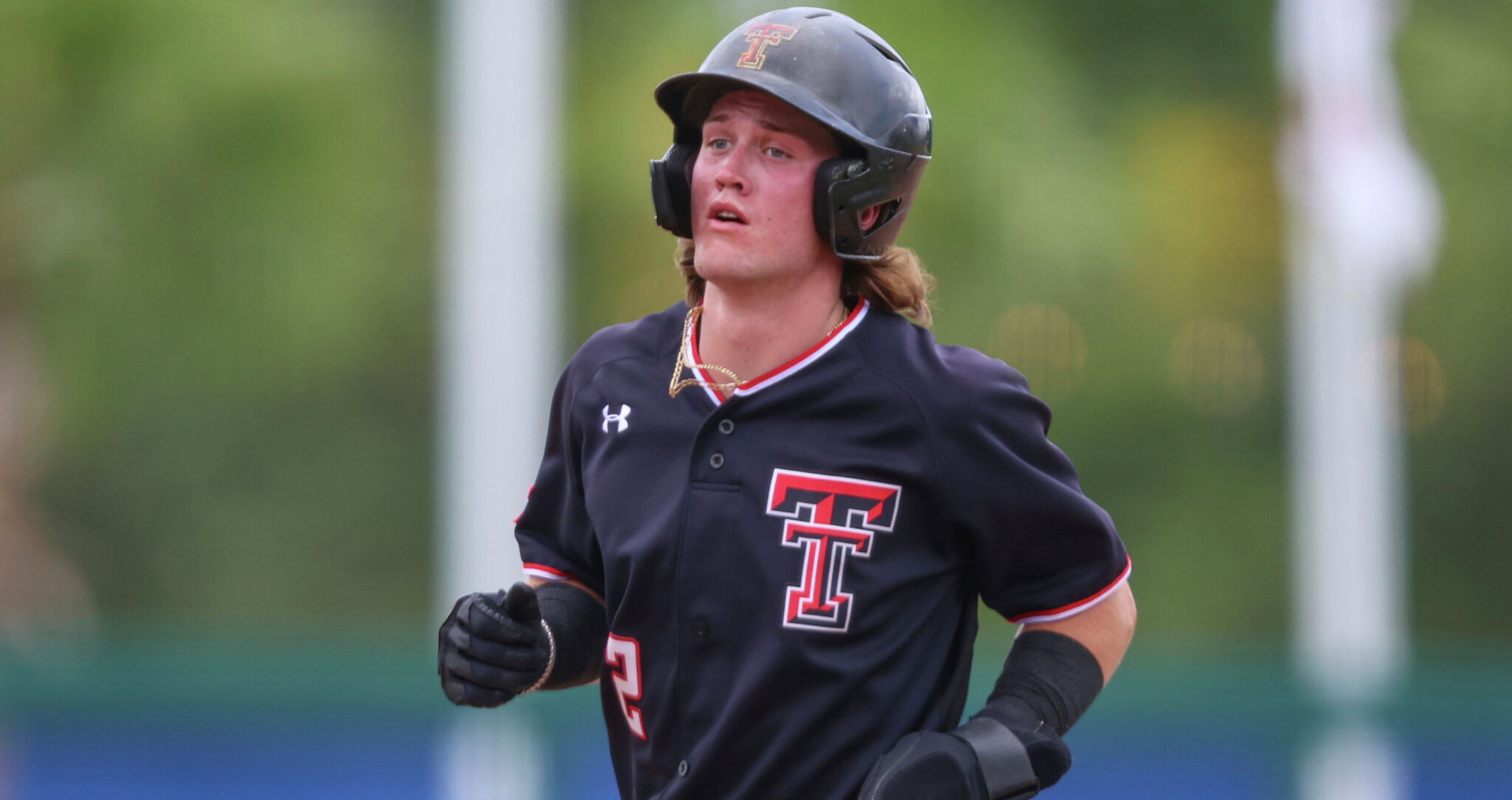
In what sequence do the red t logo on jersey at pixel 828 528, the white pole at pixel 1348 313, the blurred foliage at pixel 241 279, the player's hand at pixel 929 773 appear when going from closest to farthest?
the player's hand at pixel 929 773, the red t logo on jersey at pixel 828 528, the white pole at pixel 1348 313, the blurred foliage at pixel 241 279

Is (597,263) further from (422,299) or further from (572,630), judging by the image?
(572,630)

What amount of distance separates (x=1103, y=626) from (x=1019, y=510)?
10.1 inches

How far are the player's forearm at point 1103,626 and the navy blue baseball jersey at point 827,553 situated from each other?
0.03 m

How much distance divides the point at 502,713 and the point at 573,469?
5.81m

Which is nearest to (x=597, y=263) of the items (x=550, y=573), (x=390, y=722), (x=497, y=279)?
(x=497, y=279)

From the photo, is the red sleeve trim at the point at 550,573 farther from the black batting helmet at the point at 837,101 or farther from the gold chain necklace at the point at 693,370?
the black batting helmet at the point at 837,101

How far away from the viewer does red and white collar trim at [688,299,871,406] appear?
2352mm

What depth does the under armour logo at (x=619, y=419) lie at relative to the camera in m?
2.44

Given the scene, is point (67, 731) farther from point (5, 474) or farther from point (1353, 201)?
point (1353, 201)

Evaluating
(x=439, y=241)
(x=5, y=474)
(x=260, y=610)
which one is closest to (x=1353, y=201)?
(x=439, y=241)

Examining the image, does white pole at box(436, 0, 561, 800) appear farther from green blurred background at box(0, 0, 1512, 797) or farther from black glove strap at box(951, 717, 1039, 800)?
black glove strap at box(951, 717, 1039, 800)

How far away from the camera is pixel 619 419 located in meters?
2.45

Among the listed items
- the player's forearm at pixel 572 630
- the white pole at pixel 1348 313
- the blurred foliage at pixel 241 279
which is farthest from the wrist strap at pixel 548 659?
the blurred foliage at pixel 241 279

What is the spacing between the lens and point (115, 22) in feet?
30.2
